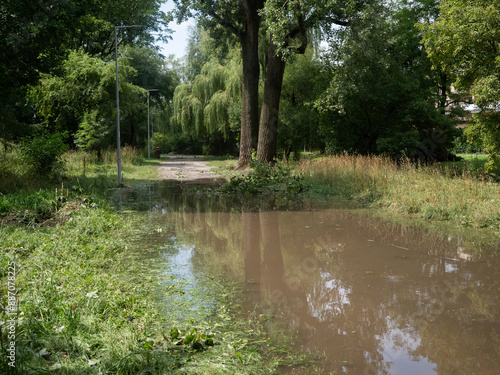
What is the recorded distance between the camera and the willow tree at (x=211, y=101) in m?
33.9

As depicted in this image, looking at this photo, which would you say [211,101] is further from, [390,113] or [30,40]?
[30,40]

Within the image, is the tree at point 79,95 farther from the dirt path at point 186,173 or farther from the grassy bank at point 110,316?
the grassy bank at point 110,316

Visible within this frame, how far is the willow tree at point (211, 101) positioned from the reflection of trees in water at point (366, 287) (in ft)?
80.3

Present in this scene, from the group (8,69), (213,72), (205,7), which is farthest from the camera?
(213,72)

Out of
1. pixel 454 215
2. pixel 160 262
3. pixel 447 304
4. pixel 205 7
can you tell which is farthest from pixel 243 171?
pixel 447 304

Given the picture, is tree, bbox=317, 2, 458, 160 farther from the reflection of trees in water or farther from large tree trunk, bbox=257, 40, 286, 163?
the reflection of trees in water

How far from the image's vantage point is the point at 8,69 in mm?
14852

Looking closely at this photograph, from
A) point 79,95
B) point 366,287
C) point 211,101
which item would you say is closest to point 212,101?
point 211,101

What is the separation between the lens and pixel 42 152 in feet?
52.2

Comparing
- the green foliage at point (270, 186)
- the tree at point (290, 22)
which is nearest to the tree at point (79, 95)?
the tree at point (290, 22)

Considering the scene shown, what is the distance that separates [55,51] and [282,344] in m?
15.3

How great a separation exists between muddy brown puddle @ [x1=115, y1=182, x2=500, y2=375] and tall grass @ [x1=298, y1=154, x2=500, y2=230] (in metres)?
1.38

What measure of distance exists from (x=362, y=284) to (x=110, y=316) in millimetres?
3402

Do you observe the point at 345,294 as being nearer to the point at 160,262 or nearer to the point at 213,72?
the point at 160,262
